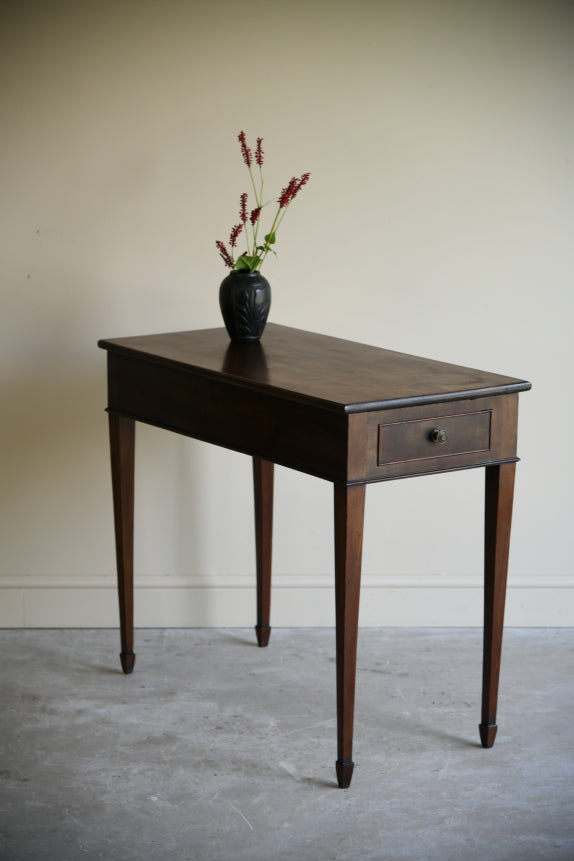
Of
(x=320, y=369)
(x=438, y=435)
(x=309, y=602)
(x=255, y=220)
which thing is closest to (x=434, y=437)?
(x=438, y=435)

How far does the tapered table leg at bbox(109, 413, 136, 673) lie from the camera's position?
3078 mm

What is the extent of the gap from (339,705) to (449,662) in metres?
0.89

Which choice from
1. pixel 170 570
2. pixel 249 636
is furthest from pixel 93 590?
pixel 249 636

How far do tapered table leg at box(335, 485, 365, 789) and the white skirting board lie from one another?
105 centimetres

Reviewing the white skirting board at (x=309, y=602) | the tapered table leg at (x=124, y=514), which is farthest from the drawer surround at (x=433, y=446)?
the white skirting board at (x=309, y=602)

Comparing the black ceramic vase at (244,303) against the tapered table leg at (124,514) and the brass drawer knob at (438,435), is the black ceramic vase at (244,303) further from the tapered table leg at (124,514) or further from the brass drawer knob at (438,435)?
the brass drawer knob at (438,435)

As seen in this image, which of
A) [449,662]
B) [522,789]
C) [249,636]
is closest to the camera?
[522,789]

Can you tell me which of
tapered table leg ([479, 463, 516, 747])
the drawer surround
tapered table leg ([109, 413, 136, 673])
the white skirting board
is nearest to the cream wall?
the white skirting board

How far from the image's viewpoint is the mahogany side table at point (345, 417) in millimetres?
2336

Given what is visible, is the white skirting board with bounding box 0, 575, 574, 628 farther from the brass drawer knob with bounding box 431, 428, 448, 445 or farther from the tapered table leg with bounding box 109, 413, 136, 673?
the brass drawer knob with bounding box 431, 428, 448, 445

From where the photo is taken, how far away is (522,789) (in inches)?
100

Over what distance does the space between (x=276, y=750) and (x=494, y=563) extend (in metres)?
0.72

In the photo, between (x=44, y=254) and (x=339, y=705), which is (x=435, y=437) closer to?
(x=339, y=705)

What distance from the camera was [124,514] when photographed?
3125 millimetres
